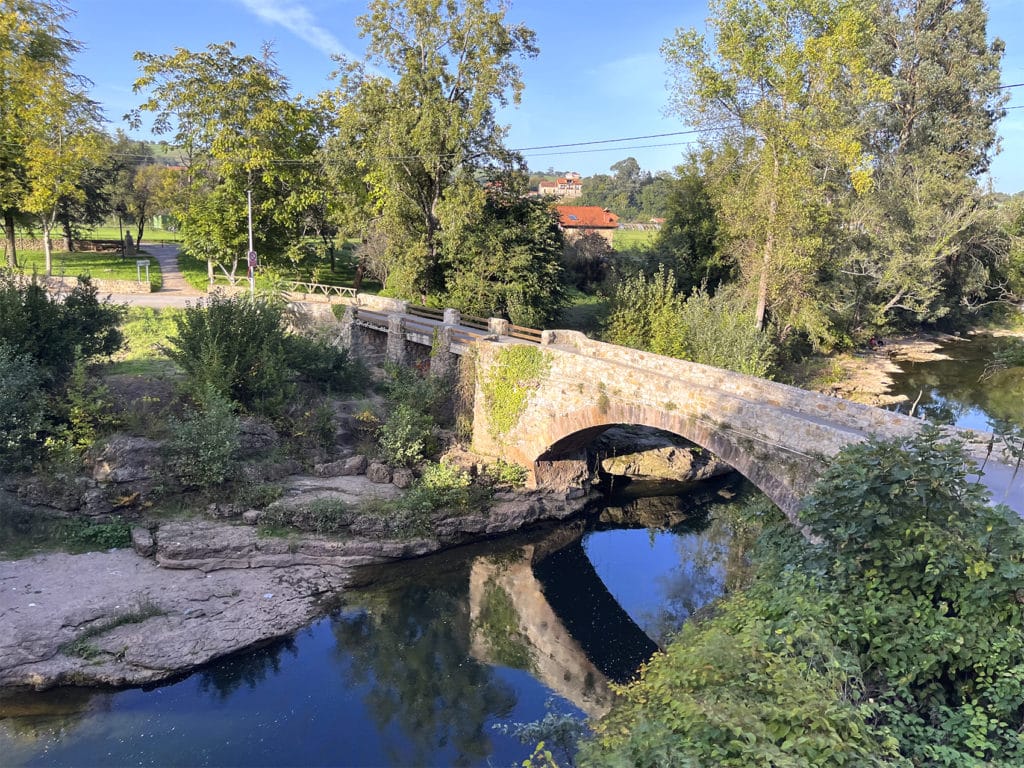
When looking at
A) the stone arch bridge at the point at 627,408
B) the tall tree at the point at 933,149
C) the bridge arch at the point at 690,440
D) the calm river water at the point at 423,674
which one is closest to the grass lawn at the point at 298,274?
the stone arch bridge at the point at 627,408

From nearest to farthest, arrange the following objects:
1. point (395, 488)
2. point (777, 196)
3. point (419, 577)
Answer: point (419, 577)
point (395, 488)
point (777, 196)

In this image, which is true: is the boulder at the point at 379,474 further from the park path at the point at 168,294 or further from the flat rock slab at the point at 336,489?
the park path at the point at 168,294

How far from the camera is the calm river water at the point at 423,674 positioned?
34.2 feet

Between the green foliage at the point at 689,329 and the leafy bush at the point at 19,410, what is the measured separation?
729 inches

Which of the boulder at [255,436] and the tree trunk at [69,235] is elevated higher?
the tree trunk at [69,235]

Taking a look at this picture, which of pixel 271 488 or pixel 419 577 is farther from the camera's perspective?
pixel 271 488

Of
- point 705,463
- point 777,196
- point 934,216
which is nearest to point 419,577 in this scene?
point 705,463

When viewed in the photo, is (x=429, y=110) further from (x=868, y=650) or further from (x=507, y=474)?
(x=868, y=650)

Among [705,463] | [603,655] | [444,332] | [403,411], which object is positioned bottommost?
[603,655]

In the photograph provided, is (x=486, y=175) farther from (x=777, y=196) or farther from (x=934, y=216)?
(x=934, y=216)

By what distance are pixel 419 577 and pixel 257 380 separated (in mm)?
8153

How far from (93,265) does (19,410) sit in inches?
1036

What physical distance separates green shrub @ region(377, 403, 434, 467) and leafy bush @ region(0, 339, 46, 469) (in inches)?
333

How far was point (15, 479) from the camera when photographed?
53.3ft
